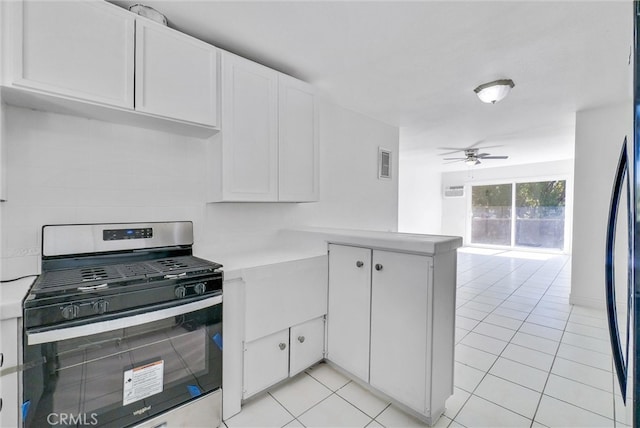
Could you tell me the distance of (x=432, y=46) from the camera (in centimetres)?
208

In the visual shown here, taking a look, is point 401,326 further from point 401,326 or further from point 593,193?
point 593,193

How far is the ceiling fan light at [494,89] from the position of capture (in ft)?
8.52

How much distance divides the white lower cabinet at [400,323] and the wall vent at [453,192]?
26.7 ft

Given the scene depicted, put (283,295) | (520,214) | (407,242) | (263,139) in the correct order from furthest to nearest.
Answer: (520,214)
(263,139)
(283,295)
(407,242)

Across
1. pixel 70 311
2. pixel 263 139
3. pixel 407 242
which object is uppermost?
pixel 263 139

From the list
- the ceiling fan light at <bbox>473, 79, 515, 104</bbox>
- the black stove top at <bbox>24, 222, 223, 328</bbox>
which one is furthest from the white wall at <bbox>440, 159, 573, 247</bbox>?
the black stove top at <bbox>24, 222, 223, 328</bbox>

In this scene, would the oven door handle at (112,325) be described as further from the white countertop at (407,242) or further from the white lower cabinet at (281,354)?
the white countertop at (407,242)

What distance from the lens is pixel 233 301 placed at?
5.59ft

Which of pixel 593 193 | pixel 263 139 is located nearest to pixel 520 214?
pixel 593 193

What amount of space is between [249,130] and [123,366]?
5.28 ft

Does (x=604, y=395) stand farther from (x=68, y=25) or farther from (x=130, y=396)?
(x=68, y=25)

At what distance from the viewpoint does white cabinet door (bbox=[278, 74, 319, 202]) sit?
2.34 meters

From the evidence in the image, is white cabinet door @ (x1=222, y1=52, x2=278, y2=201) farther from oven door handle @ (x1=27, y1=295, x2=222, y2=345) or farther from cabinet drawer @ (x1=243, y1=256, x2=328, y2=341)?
oven door handle @ (x1=27, y1=295, x2=222, y2=345)

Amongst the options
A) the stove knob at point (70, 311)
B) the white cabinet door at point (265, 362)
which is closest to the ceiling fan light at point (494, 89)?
the white cabinet door at point (265, 362)
